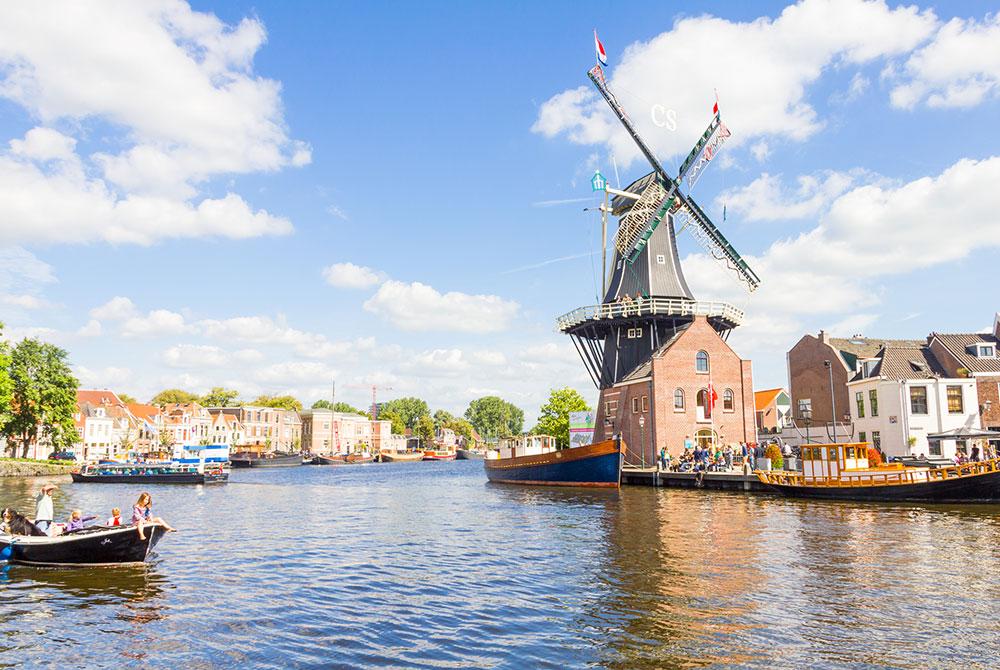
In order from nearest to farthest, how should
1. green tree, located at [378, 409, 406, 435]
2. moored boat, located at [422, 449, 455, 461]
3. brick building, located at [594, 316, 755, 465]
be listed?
1. brick building, located at [594, 316, 755, 465]
2. moored boat, located at [422, 449, 455, 461]
3. green tree, located at [378, 409, 406, 435]

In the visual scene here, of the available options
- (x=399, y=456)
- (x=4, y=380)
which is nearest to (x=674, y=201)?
(x=4, y=380)

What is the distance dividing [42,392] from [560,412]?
5504cm

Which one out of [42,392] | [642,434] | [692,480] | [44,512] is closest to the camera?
[44,512]

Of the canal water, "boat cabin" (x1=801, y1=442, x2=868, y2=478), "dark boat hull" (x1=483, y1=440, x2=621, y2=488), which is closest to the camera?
the canal water

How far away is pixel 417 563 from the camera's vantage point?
2088cm

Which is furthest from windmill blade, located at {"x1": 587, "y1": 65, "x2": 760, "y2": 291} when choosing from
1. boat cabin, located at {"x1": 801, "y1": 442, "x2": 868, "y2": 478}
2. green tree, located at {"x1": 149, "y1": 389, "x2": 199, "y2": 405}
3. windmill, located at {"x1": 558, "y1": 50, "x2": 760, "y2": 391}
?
green tree, located at {"x1": 149, "y1": 389, "x2": 199, "y2": 405}

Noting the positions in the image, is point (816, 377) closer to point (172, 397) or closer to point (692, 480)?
point (692, 480)

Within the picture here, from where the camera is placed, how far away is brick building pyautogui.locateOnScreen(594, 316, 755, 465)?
2077 inches

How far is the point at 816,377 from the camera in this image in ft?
203

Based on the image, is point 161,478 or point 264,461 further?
point 264,461

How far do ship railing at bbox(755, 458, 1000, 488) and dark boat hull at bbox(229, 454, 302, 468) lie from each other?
84196mm

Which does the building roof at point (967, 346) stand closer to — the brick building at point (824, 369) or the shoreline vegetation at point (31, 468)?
the brick building at point (824, 369)

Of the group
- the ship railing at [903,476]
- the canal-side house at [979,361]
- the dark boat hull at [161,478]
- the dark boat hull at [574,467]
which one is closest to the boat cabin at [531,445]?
the dark boat hull at [574,467]

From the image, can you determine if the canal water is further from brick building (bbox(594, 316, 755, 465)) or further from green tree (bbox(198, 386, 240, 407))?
green tree (bbox(198, 386, 240, 407))
